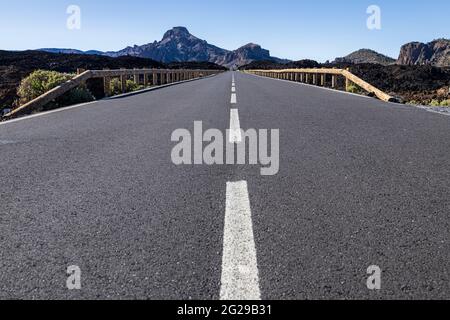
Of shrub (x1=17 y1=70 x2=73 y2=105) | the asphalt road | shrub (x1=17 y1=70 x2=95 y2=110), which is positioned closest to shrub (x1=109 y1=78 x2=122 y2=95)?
shrub (x1=17 y1=70 x2=95 y2=110)

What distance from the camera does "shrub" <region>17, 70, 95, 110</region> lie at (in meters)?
12.0

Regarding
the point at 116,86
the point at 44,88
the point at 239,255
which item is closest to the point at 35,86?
the point at 44,88

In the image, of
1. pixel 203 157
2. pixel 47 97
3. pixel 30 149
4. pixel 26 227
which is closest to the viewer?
pixel 26 227

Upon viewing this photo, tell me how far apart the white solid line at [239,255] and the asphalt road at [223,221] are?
0.4 inches

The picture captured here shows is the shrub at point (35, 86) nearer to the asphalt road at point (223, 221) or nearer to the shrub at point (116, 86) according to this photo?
the shrub at point (116, 86)

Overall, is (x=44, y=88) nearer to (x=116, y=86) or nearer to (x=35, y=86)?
(x=35, y=86)

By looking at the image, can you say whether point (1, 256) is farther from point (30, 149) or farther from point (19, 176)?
point (30, 149)

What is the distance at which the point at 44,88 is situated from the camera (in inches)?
472

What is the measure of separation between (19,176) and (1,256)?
1.97m

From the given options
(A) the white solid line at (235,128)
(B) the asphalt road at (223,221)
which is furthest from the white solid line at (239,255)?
(A) the white solid line at (235,128)

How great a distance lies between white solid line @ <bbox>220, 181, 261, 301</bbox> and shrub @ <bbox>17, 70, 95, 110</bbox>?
9483 millimetres

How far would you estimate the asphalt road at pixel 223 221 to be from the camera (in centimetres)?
223
